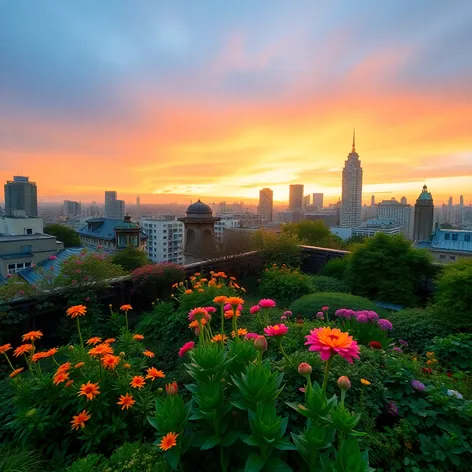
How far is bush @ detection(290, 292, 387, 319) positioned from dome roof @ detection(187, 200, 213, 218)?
5.73 metres

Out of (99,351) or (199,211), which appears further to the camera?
(199,211)

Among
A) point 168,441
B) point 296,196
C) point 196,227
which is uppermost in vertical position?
point 296,196

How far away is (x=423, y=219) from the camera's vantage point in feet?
74.1

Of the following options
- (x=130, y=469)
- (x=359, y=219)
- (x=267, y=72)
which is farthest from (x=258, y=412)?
(x=359, y=219)

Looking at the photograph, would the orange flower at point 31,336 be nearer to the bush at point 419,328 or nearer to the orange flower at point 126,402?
the orange flower at point 126,402

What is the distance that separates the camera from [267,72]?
606 centimetres

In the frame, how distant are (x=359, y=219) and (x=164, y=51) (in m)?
55.4

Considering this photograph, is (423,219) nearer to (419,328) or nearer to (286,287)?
(286,287)

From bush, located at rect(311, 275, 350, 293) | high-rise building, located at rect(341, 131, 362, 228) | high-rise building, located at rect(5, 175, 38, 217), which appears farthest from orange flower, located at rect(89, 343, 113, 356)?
high-rise building, located at rect(341, 131, 362, 228)

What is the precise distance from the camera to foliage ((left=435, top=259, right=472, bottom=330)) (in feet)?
12.5

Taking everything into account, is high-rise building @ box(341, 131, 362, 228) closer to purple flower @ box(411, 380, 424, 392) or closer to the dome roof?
the dome roof

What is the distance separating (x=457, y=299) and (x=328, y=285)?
252 cm

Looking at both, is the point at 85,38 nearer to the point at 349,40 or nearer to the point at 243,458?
the point at 349,40

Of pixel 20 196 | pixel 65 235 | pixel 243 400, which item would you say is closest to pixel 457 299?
pixel 243 400
